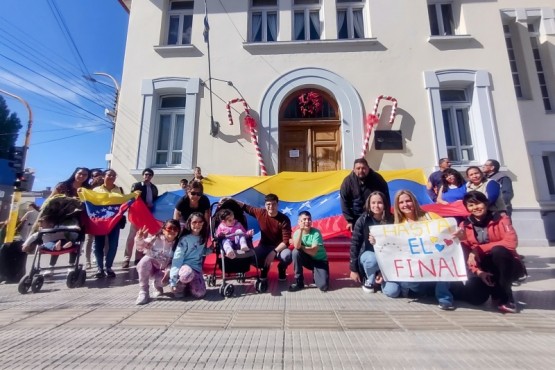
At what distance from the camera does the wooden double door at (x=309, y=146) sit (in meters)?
7.59

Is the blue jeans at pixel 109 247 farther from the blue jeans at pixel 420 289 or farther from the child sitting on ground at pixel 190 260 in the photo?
the blue jeans at pixel 420 289

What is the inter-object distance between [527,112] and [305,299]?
9832mm

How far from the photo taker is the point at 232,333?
7.93ft

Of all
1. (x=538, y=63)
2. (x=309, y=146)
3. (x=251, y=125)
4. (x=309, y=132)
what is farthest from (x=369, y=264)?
Result: (x=538, y=63)

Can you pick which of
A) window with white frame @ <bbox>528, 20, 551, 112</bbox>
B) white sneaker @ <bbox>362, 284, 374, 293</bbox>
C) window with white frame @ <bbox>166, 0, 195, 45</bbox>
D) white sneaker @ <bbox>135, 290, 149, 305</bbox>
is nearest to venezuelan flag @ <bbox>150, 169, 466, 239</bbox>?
white sneaker @ <bbox>362, 284, 374, 293</bbox>

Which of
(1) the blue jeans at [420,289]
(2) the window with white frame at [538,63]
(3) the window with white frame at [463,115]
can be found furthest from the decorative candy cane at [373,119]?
(2) the window with white frame at [538,63]

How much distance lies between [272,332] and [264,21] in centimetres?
875

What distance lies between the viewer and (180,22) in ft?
28.3

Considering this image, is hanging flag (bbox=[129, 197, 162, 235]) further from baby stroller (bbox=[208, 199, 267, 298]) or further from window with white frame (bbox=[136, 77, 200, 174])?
window with white frame (bbox=[136, 77, 200, 174])

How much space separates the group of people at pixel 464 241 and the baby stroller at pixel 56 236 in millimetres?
4079

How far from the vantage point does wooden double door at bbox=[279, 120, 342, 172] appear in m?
7.59

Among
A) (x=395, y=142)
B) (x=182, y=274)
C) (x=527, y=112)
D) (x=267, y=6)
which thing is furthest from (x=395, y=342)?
(x=527, y=112)

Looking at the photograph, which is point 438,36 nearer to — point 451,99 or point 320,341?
point 451,99

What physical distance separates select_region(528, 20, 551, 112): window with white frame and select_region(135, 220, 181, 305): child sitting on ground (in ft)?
38.5
